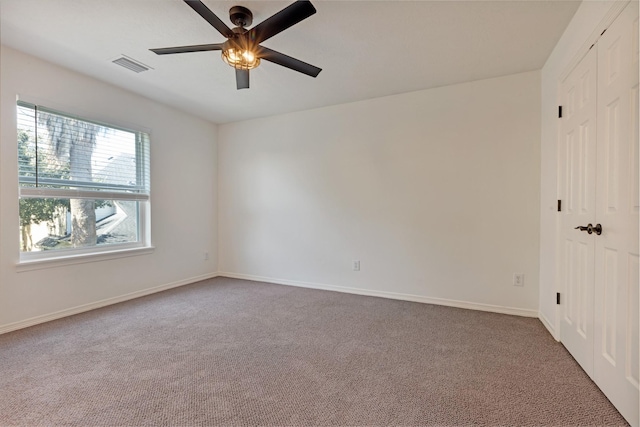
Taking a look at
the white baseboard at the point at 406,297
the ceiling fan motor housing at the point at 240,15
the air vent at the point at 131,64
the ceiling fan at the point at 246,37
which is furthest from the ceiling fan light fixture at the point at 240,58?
the white baseboard at the point at 406,297

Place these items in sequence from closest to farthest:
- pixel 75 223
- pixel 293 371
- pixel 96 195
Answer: pixel 293 371 < pixel 75 223 < pixel 96 195

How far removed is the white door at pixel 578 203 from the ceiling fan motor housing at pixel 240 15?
2249 mm

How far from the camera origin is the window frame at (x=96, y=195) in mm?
2732

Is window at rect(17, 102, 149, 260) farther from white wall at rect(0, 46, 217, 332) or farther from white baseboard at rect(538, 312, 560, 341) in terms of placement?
white baseboard at rect(538, 312, 560, 341)

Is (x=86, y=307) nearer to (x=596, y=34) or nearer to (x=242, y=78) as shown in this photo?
(x=242, y=78)

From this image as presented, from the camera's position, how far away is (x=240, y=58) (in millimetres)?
2057

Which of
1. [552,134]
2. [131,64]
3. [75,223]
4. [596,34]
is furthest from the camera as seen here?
[75,223]

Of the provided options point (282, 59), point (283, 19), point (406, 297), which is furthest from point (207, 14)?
point (406, 297)

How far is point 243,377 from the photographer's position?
73.3 inches

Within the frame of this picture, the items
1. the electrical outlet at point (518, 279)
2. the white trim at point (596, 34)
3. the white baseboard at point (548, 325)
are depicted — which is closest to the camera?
the white trim at point (596, 34)

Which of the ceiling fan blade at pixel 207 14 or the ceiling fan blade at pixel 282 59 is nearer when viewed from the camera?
the ceiling fan blade at pixel 207 14

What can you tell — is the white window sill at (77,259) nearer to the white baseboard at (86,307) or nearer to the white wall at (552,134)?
the white baseboard at (86,307)

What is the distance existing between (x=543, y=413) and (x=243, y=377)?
1682 millimetres

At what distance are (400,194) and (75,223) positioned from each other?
359 centimetres
